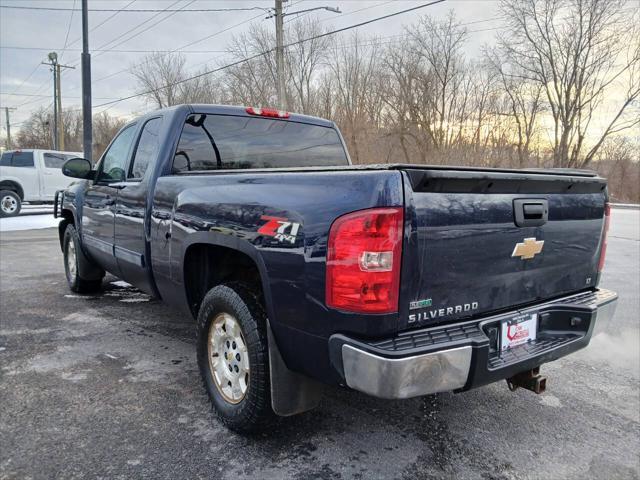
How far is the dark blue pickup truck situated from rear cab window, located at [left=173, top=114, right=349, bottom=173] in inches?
2.4

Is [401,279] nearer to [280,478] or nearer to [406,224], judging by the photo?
[406,224]

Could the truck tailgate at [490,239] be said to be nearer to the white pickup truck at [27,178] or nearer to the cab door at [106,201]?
the cab door at [106,201]

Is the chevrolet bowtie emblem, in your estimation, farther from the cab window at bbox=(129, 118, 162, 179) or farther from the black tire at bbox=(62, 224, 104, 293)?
the black tire at bbox=(62, 224, 104, 293)

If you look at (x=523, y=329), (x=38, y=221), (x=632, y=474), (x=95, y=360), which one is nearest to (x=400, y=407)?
Answer: (x=523, y=329)

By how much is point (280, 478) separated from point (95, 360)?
7.06 ft

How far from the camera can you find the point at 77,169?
182 inches

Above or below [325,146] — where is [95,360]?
below

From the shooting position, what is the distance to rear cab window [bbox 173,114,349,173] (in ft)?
12.1

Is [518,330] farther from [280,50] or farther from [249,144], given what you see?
[280,50]

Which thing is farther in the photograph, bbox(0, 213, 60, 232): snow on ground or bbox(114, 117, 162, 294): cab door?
bbox(0, 213, 60, 232): snow on ground

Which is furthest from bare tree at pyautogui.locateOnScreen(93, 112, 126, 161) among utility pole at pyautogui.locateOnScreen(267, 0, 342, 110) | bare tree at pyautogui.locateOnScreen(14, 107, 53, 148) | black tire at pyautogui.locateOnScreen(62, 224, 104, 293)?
black tire at pyautogui.locateOnScreen(62, 224, 104, 293)

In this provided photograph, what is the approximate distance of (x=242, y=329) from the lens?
260cm

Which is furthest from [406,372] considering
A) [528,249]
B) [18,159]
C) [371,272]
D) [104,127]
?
[104,127]

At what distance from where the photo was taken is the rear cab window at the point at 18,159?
1527 centimetres
